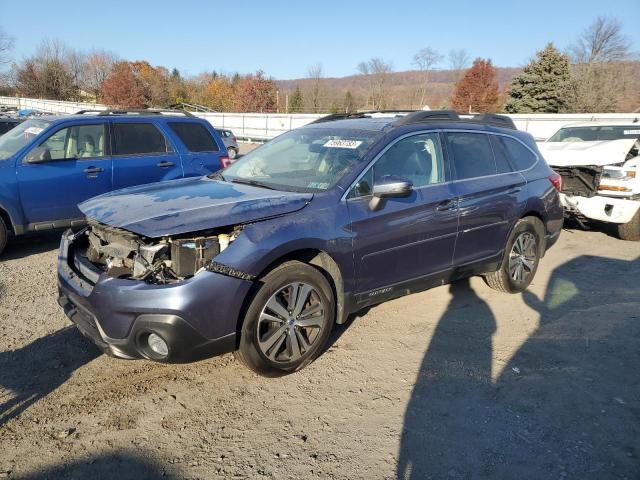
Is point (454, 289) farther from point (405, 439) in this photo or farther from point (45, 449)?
point (45, 449)

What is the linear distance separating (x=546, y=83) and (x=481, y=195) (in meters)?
40.8

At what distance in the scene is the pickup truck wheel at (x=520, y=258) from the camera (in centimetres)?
514

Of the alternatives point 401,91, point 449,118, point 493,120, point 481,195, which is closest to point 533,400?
point 481,195

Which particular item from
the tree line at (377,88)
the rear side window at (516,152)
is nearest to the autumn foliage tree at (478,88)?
the tree line at (377,88)

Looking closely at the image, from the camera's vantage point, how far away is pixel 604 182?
7.62 m

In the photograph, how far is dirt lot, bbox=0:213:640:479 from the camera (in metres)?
2.64

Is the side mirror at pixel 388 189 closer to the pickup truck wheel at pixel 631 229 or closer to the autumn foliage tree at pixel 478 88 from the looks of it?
the pickup truck wheel at pixel 631 229

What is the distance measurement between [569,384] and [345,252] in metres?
1.84

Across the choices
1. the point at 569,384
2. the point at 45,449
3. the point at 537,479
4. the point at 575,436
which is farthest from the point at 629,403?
the point at 45,449

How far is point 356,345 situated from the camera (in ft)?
13.3

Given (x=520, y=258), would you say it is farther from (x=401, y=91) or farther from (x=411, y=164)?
(x=401, y=91)

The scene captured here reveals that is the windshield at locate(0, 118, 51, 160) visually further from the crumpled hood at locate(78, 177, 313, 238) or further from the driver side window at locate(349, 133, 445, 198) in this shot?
the driver side window at locate(349, 133, 445, 198)

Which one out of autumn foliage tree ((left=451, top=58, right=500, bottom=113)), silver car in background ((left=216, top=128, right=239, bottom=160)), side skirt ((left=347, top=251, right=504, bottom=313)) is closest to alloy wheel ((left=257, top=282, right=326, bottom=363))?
side skirt ((left=347, top=251, right=504, bottom=313))

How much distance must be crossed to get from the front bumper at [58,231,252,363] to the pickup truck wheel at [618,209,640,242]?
→ 694 centimetres
